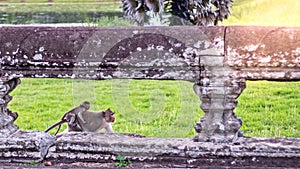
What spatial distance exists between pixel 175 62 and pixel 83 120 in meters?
0.96

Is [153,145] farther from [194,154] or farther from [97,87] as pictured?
[97,87]

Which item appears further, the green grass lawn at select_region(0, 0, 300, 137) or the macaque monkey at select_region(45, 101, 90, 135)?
the green grass lawn at select_region(0, 0, 300, 137)

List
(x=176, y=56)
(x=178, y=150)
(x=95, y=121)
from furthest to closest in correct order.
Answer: (x=95, y=121) < (x=178, y=150) < (x=176, y=56)

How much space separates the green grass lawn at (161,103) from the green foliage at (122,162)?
19.3 inches

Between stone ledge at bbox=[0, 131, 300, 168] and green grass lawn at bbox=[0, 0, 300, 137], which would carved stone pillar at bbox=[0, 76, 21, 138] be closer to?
stone ledge at bbox=[0, 131, 300, 168]

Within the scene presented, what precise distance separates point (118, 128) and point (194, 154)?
2707 millimetres

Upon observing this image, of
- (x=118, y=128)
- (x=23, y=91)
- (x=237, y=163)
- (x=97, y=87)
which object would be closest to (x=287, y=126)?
(x=118, y=128)

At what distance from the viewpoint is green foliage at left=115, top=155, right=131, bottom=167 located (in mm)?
3227

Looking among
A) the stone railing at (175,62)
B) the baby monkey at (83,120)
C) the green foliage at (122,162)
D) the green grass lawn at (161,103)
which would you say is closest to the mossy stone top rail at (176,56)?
the stone railing at (175,62)

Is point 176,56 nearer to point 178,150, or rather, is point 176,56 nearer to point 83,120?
point 178,150

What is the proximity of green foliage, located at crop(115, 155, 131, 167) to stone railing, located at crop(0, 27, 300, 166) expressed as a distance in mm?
35

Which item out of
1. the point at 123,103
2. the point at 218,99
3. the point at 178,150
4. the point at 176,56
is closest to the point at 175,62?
the point at 176,56

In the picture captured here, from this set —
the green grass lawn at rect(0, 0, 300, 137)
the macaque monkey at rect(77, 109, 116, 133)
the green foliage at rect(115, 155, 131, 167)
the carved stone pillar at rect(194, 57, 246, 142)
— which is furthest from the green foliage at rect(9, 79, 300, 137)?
the green foliage at rect(115, 155, 131, 167)

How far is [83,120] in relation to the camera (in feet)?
12.3
